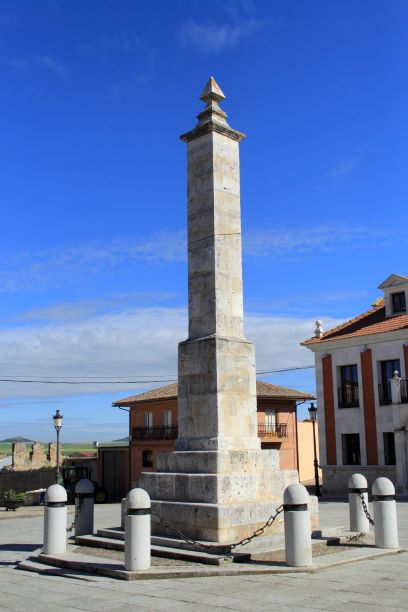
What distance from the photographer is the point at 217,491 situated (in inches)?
422

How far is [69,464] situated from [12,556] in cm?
3336

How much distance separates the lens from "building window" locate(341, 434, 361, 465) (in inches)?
1203

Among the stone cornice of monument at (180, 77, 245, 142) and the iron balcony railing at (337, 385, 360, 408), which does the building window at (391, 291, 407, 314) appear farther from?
the stone cornice of monument at (180, 77, 245, 142)

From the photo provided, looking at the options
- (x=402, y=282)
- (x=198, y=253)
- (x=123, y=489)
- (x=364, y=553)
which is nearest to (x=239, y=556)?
(x=364, y=553)

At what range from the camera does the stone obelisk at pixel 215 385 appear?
10859mm

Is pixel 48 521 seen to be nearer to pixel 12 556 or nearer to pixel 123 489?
pixel 12 556

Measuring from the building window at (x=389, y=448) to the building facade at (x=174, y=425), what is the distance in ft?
41.7

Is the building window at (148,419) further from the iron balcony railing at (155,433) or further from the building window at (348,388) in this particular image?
the building window at (348,388)

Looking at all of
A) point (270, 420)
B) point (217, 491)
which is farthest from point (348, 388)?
point (217, 491)

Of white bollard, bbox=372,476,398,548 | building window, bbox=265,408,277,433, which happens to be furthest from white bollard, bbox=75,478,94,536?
building window, bbox=265,408,277,433

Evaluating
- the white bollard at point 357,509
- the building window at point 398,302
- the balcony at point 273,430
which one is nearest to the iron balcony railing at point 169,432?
the balcony at point 273,430

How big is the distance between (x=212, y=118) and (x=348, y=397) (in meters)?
20.9

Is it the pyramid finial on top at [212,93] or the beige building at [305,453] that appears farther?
the beige building at [305,453]

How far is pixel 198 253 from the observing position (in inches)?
504
